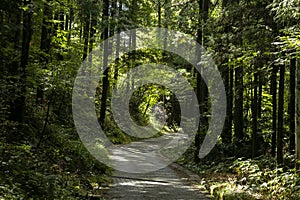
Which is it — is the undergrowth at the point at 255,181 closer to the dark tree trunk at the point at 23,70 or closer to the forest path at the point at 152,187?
the forest path at the point at 152,187

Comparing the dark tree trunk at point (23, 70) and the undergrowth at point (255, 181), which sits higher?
the dark tree trunk at point (23, 70)

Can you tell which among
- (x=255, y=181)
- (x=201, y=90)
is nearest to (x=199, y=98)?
(x=201, y=90)

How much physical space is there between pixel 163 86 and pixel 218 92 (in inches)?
577

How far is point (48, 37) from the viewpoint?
16.5m

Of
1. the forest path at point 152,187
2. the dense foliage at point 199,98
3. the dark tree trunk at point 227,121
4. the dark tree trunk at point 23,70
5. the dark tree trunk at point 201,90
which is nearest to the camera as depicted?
the dense foliage at point 199,98

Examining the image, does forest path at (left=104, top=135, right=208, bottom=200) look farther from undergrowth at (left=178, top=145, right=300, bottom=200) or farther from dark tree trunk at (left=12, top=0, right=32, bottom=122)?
A: dark tree trunk at (left=12, top=0, right=32, bottom=122)

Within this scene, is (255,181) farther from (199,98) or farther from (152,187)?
(199,98)

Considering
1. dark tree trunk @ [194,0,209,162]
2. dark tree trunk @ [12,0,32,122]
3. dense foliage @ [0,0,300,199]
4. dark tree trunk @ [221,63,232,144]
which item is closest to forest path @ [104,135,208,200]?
dense foliage @ [0,0,300,199]

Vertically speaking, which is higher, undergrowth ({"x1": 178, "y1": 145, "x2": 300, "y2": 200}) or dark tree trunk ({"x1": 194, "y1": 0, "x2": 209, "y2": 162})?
dark tree trunk ({"x1": 194, "y1": 0, "x2": 209, "y2": 162})

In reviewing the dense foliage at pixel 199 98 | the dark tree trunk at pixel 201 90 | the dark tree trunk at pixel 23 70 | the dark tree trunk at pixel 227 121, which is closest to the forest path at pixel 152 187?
the dense foliage at pixel 199 98

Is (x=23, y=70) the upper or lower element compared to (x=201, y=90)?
upper

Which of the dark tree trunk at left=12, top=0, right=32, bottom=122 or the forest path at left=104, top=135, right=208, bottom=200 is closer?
the forest path at left=104, top=135, right=208, bottom=200

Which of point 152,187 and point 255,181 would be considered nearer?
point 255,181

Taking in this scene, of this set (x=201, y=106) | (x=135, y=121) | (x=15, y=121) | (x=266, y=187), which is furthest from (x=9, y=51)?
(x=135, y=121)
